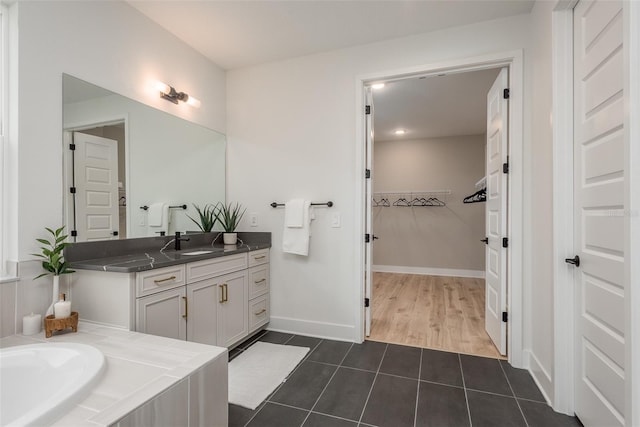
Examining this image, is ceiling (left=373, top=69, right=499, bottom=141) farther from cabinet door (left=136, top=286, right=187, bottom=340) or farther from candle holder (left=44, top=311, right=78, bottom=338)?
candle holder (left=44, top=311, right=78, bottom=338)

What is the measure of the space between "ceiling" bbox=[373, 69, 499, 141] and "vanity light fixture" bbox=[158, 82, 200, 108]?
183 centimetres

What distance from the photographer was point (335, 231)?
2730mm

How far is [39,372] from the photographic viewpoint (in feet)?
3.95

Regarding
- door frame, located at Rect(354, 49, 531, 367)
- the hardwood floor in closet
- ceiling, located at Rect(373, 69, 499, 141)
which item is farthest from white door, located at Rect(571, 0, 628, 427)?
ceiling, located at Rect(373, 69, 499, 141)

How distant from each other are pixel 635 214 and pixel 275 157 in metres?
2.46

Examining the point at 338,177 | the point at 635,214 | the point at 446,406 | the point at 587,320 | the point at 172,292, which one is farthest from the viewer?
the point at 338,177

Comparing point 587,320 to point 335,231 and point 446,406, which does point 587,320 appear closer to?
point 446,406

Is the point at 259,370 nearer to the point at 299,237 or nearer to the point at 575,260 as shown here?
the point at 299,237

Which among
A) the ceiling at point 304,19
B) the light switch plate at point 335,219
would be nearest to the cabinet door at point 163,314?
the light switch plate at point 335,219

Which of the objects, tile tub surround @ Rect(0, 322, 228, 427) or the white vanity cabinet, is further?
the white vanity cabinet

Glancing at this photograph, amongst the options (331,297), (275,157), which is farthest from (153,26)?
(331,297)

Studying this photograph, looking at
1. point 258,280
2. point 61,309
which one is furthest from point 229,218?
point 61,309

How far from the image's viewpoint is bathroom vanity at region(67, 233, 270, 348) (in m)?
1.65

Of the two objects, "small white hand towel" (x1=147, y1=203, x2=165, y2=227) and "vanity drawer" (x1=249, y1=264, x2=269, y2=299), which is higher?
"small white hand towel" (x1=147, y1=203, x2=165, y2=227)
